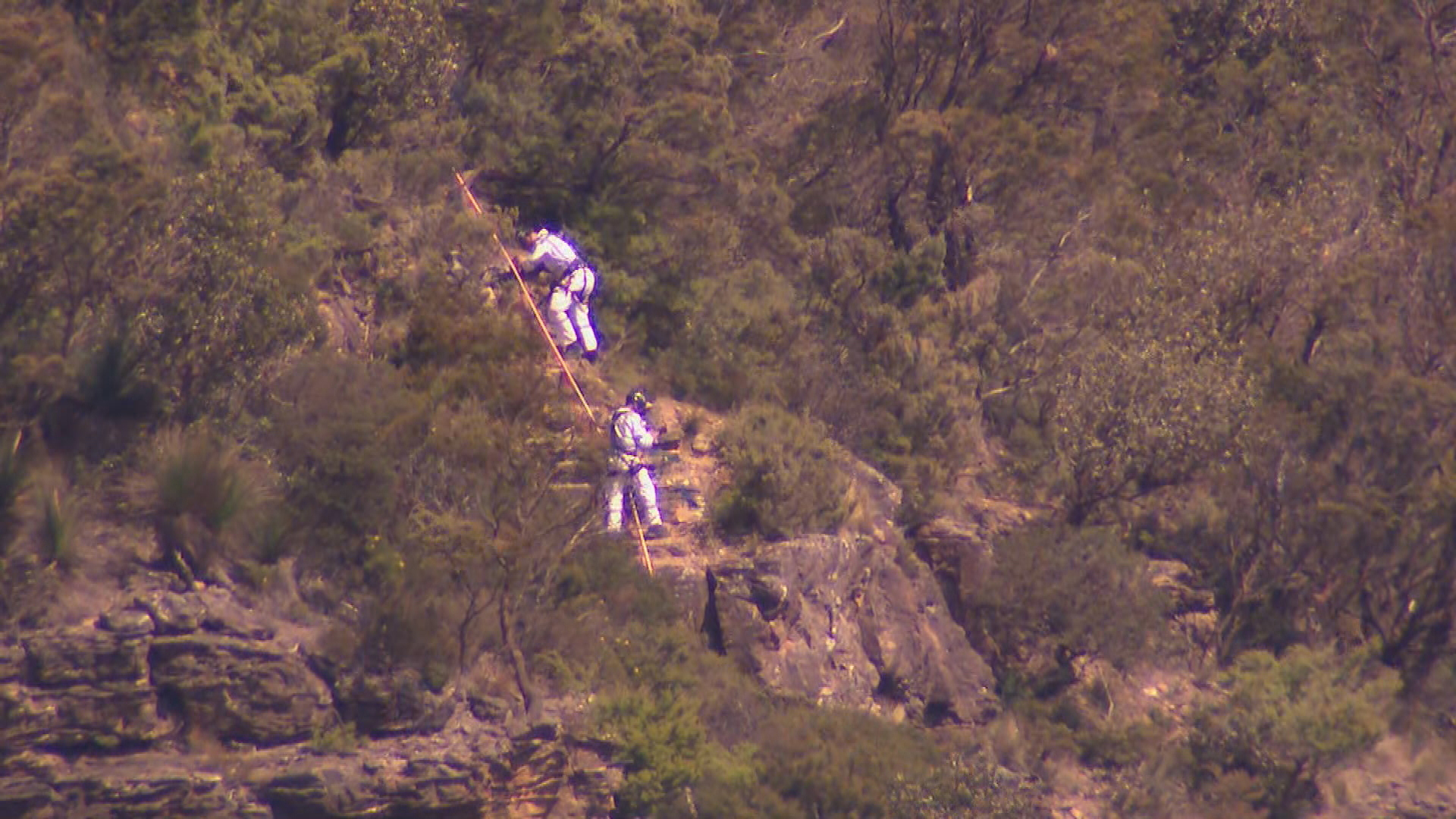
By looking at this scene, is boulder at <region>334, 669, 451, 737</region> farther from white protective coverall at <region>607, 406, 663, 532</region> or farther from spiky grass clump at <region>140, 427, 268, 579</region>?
white protective coverall at <region>607, 406, 663, 532</region>

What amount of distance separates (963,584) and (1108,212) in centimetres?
794

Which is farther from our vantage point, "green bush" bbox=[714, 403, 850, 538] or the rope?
"green bush" bbox=[714, 403, 850, 538]

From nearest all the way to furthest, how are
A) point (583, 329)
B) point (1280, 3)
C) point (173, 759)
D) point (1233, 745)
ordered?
point (173, 759), point (583, 329), point (1233, 745), point (1280, 3)

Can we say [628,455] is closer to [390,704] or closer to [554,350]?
[554,350]

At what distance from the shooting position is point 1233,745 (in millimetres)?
23703

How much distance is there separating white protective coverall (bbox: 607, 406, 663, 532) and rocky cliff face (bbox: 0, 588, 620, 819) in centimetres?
380

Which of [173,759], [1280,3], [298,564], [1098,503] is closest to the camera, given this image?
[173,759]

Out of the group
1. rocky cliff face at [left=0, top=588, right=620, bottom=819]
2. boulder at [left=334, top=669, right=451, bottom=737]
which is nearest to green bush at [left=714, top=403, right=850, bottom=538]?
rocky cliff face at [left=0, top=588, right=620, bottom=819]

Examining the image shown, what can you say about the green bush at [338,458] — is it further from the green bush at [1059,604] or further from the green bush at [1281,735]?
the green bush at [1281,735]

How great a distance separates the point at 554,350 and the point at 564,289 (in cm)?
86

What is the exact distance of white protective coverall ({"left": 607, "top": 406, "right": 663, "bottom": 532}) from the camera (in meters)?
19.4

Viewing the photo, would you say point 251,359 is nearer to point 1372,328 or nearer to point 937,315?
point 937,315

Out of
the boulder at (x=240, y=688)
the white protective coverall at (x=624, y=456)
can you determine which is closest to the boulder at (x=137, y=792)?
the boulder at (x=240, y=688)

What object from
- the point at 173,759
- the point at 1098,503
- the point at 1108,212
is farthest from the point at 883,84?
the point at 173,759
